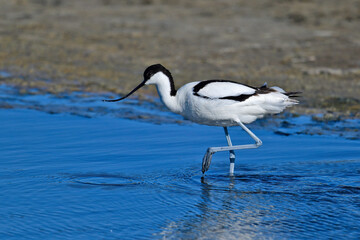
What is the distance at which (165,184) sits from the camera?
492 cm

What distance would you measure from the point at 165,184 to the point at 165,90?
96 cm

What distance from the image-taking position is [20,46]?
11.2 meters

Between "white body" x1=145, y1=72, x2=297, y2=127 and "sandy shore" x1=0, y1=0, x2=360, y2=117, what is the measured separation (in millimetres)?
2145

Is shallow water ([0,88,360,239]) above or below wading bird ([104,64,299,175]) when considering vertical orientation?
below

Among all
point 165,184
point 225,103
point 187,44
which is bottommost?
point 165,184

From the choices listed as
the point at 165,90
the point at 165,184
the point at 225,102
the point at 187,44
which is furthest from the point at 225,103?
the point at 187,44

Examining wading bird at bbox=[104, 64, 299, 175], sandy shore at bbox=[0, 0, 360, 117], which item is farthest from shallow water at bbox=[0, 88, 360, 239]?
sandy shore at bbox=[0, 0, 360, 117]

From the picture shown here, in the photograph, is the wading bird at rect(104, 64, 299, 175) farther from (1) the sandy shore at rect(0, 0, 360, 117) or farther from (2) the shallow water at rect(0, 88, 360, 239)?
(1) the sandy shore at rect(0, 0, 360, 117)

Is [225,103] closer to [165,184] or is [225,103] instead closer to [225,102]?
[225,102]

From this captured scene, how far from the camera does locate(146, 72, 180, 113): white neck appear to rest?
216 inches

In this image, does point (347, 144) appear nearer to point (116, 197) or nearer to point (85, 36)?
point (116, 197)

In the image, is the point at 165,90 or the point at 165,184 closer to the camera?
the point at 165,184

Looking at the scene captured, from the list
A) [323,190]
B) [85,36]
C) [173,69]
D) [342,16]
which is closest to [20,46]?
[85,36]

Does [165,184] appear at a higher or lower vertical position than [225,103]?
lower
